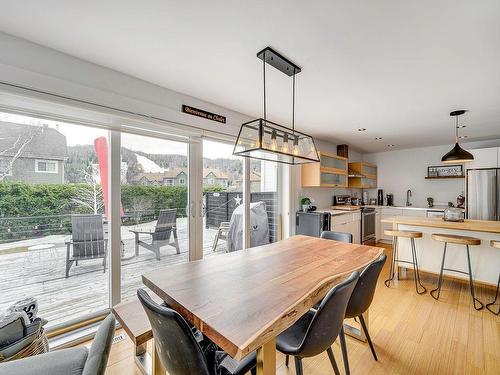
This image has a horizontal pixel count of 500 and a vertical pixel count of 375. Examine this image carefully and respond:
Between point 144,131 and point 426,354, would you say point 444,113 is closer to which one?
point 426,354

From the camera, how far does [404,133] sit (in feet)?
14.1

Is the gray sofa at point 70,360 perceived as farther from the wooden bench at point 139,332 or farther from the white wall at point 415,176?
the white wall at point 415,176

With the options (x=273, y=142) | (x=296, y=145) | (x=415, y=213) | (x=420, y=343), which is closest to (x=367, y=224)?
(x=415, y=213)

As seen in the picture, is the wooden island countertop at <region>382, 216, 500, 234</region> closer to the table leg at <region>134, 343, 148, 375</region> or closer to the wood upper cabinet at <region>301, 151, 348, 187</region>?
the wood upper cabinet at <region>301, 151, 348, 187</region>

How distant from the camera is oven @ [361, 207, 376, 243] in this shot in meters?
5.12

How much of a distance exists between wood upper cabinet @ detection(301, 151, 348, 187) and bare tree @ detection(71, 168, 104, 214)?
339cm

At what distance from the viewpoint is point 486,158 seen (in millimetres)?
4074

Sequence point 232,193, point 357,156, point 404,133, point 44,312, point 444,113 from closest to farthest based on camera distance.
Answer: point 44,312
point 444,113
point 232,193
point 404,133
point 357,156

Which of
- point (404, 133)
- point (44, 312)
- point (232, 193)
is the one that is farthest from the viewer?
point (404, 133)

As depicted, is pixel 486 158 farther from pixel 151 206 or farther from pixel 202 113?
pixel 151 206

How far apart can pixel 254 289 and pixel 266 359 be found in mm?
328

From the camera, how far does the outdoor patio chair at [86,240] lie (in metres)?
2.08

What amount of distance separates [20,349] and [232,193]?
252 cm

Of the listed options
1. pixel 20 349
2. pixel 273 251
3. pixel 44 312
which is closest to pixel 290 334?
pixel 273 251
